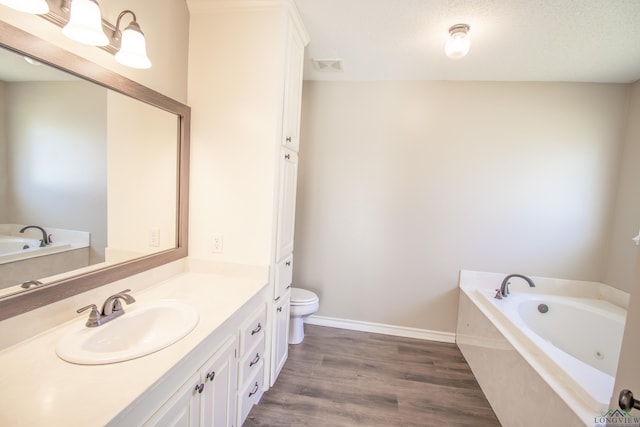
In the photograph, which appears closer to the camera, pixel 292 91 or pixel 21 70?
pixel 21 70

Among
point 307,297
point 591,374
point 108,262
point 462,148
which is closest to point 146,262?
point 108,262

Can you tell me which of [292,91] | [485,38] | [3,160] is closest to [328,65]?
[292,91]

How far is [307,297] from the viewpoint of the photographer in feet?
7.89

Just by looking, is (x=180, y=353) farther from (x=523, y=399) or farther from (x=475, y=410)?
(x=475, y=410)

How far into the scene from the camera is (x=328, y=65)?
230 cm

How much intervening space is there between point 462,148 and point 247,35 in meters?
2.02

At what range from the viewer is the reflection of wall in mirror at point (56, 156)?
96 centimetres

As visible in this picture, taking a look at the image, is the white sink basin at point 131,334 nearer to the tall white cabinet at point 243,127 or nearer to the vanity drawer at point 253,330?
the vanity drawer at point 253,330

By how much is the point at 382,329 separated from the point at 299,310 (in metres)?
0.95

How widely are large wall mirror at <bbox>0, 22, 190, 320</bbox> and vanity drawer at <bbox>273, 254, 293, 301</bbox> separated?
0.68 m

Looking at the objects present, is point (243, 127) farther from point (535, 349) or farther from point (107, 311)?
point (535, 349)

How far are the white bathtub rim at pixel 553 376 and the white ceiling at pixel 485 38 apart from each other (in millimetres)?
1932

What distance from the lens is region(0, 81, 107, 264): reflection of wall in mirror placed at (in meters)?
0.96

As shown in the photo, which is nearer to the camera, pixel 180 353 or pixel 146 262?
pixel 180 353
